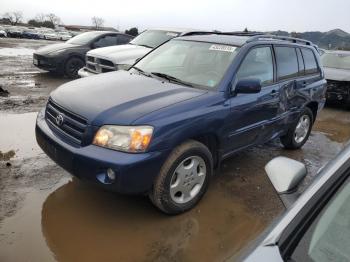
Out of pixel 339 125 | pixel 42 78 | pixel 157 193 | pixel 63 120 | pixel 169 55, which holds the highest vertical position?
pixel 169 55

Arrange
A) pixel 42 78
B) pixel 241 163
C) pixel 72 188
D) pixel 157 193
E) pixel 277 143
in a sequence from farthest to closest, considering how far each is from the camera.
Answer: pixel 42 78, pixel 277 143, pixel 241 163, pixel 72 188, pixel 157 193

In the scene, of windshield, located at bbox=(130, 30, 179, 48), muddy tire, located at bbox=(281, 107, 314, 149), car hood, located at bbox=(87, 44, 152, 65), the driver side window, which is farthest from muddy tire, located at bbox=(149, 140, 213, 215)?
the driver side window

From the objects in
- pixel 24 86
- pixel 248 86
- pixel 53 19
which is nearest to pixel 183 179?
pixel 248 86

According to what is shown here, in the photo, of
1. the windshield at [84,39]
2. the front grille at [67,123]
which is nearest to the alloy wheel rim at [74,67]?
the windshield at [84,39]

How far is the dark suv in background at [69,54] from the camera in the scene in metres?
11.4

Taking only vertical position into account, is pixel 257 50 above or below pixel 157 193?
above

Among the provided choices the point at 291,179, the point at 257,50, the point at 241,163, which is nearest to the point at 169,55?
the point at 257,50

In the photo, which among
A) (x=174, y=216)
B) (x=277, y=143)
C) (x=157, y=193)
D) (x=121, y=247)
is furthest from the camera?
(x=277, y=143)

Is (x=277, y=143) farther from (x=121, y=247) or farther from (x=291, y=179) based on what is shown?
(x=291, y=179)

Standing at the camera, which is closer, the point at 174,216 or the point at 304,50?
the point at 174,216

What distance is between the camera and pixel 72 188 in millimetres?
4305

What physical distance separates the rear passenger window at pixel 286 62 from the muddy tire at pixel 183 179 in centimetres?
194

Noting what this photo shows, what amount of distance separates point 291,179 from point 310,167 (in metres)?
3.97

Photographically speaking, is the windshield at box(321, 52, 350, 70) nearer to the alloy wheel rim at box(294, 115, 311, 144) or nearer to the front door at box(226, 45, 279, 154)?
the alloy wheel rim at box(294, 115, 311, 144)
